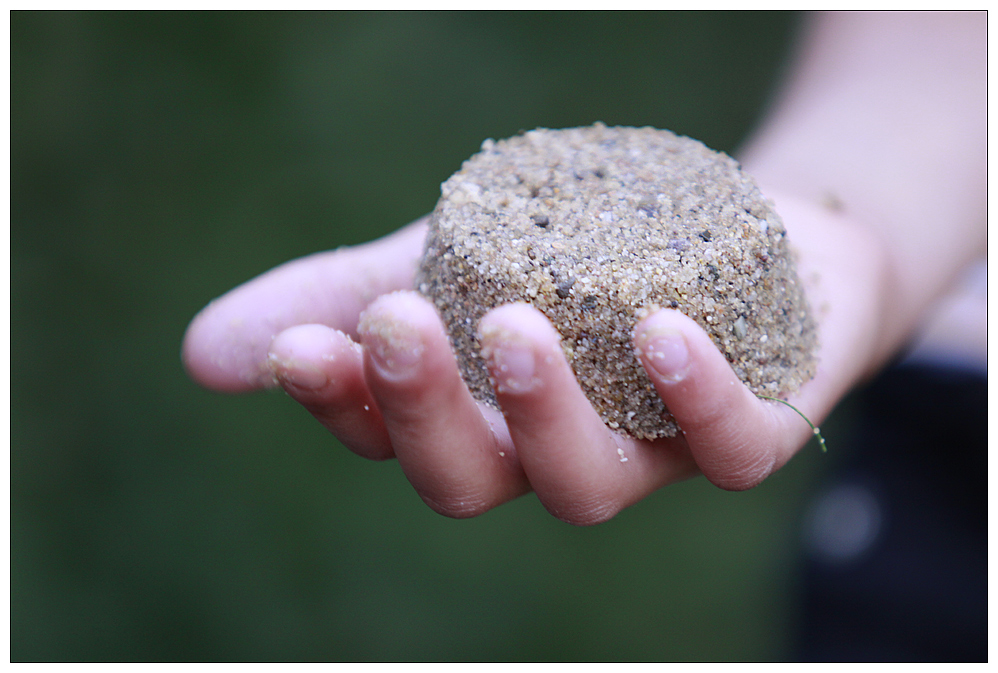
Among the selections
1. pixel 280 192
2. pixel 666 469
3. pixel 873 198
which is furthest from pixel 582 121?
pixel 666 469

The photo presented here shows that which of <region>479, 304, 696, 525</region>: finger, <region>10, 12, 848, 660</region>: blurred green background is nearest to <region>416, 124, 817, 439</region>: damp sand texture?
<region>479, 304, 696, 525</region>: finger

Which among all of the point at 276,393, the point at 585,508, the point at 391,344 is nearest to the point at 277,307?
the point at 391,344

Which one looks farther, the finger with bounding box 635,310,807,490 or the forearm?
the forearm

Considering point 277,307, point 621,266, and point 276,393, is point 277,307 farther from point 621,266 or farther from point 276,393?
point 276,393

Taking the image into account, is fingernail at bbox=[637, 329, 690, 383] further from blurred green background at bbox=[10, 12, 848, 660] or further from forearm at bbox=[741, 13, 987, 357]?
blurred green background at bbox=[10, 12, 848, 660]

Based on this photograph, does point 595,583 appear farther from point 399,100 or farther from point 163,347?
point 399,100

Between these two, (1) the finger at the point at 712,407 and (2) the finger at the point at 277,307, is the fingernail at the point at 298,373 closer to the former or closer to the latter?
(2) the finger at the point at 277,307
